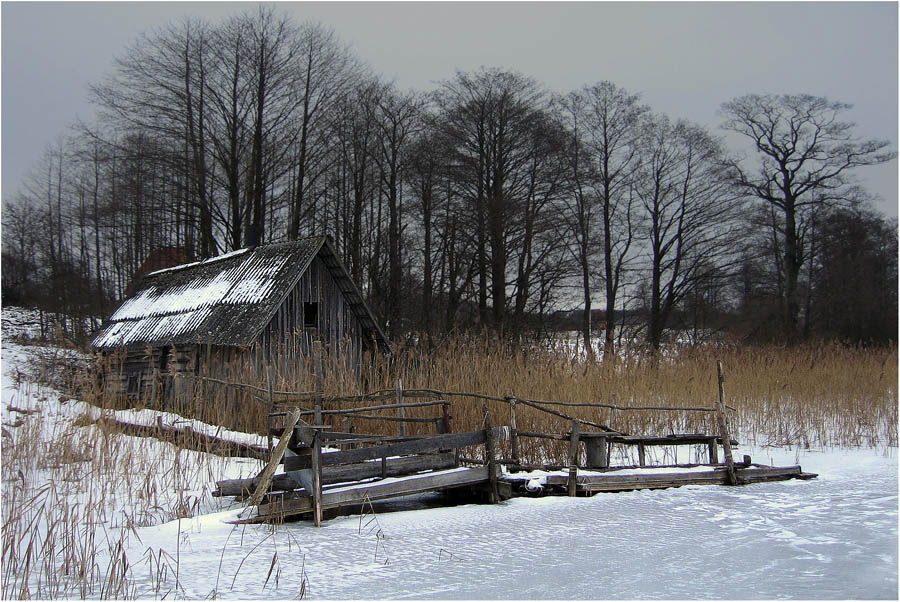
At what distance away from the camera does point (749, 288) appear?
27.7 m

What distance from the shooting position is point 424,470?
29.0ft

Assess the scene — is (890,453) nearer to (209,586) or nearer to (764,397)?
(764,397)

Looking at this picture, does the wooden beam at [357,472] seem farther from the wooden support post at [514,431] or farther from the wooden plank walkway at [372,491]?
the wooden support post at [514,431]

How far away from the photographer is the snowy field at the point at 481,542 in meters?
5.58

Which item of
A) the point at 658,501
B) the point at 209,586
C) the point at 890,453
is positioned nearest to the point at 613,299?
the point at 890,453

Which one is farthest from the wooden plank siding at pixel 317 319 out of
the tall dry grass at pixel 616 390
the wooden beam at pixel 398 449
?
the wooden beam at pixel 398 449

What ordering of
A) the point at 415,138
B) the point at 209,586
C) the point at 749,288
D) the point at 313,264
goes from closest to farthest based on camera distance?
1. the point at 209,586
2. the point at 313,264
3. the point at 415,138
4. the point at 749,288

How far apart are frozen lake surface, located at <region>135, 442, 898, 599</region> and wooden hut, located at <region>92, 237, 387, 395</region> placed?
6.74 meters

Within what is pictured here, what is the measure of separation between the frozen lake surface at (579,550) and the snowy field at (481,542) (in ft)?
0.07

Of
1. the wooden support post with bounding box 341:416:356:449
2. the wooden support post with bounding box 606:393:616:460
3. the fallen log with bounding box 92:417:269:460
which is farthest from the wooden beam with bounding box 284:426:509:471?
the wooden support post with bounding box 341:416:356:449

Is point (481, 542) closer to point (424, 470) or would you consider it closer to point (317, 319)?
point (424, 470)

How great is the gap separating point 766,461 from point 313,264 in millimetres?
9117

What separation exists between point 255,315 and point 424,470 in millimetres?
6755

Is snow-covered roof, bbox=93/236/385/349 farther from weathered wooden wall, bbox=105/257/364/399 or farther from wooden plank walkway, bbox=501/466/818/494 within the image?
wooden plank walkway, bbox=501/466/818/494
